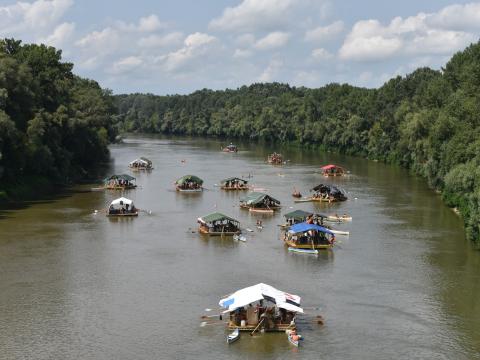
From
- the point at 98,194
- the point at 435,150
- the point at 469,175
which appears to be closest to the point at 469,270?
the point at 469,175

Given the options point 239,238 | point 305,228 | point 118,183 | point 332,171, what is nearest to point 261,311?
point 305,228

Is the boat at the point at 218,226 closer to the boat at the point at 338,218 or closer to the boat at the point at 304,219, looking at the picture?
the boat at the point at 304,219

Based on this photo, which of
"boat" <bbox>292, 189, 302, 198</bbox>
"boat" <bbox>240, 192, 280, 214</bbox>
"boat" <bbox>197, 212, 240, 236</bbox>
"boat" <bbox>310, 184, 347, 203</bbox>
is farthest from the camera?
"boat" <bbox>292, 189, 302, 198</bbox>

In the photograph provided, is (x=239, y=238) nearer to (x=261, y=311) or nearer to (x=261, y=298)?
(x=261, y=311)

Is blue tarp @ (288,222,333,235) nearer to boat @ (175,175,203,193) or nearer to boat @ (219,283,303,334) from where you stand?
boat @ (219,283,303,334)

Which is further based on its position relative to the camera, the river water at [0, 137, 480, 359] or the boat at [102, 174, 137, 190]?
the boat at [102, 174, 137, 190]

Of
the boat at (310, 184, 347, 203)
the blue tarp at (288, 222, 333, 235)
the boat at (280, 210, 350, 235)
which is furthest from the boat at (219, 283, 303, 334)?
the boat at (310, 184, 347, 203)

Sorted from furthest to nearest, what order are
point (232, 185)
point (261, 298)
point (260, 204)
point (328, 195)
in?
point (232, 185) → point (328, 195) → point (260, 204) → point (261, 298)

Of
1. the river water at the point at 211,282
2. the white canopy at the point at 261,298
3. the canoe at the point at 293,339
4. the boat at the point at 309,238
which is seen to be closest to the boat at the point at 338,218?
the river water at the point at 211,282
